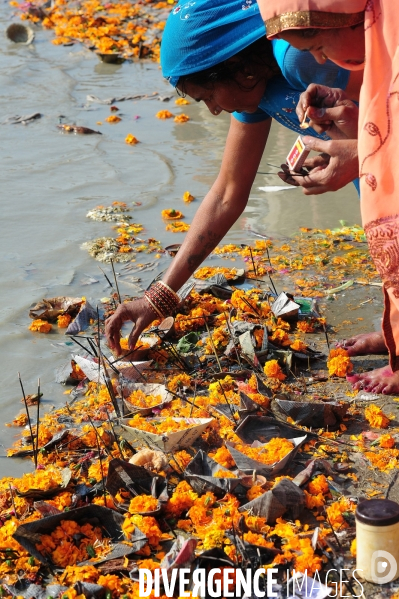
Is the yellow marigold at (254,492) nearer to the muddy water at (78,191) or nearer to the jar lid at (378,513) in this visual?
the jar lid at (378,513)

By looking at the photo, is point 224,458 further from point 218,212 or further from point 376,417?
point 218,212

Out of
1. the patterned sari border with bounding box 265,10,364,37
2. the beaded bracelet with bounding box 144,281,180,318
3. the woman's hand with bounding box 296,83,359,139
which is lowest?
the beaded bracelet with bounding box 144,281,180,318

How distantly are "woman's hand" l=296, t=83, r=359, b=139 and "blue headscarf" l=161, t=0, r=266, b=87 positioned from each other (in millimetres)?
417

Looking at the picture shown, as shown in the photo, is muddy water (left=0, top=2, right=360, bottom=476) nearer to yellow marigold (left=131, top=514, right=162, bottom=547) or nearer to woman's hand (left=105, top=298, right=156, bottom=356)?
woman's hand (left=105, top=298, right=156, bottom=356)

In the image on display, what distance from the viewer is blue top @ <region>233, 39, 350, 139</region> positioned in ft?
10.1

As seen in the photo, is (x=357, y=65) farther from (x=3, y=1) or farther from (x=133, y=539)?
(x=3, y=1)

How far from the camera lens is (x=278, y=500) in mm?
2615

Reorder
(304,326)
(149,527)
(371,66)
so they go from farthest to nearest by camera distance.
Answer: (304,326) < (149,527) < (371,66)

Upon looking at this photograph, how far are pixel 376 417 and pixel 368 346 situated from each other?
67cm

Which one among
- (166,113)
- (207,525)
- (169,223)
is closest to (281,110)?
(207,525)

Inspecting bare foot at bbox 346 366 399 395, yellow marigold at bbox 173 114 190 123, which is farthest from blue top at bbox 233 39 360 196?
yellow marigold at bbox 173 114 190 123

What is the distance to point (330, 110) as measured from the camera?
2863mm

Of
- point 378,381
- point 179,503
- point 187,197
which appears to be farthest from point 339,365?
point 187,197

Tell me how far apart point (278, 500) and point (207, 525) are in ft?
0.83
